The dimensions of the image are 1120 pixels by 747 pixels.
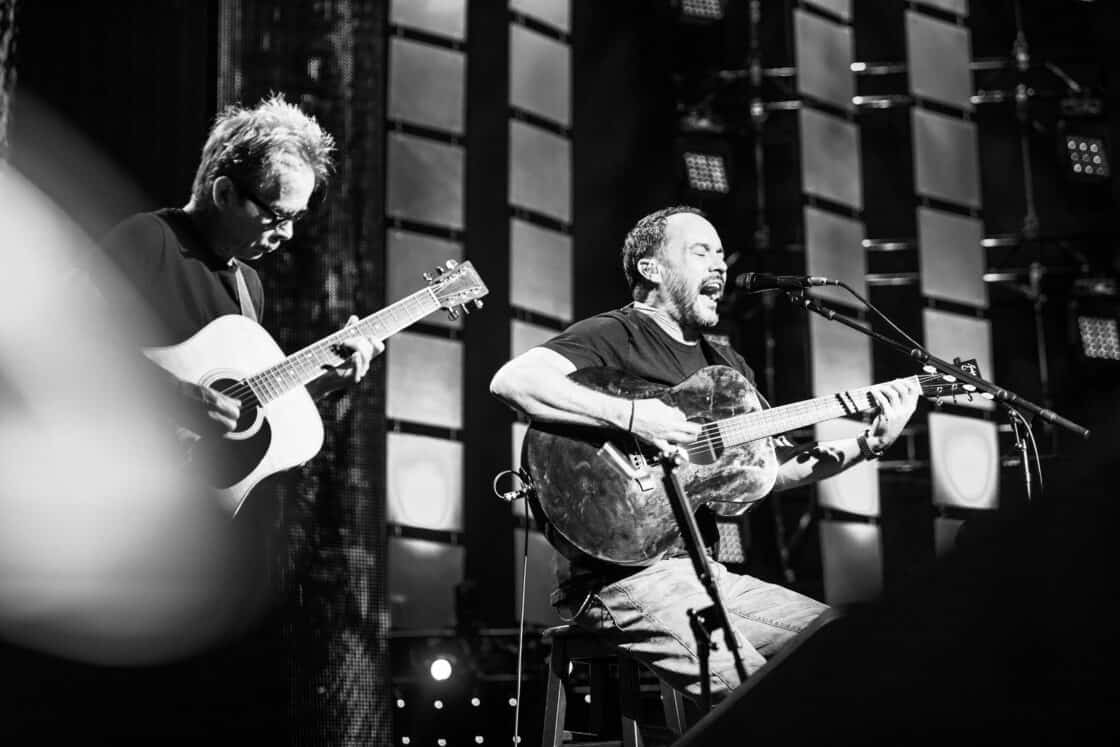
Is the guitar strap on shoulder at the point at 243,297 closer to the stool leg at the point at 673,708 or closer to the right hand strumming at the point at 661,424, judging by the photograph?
the right hand strumming at the point at 661,424

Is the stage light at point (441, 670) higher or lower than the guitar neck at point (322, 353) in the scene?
lower

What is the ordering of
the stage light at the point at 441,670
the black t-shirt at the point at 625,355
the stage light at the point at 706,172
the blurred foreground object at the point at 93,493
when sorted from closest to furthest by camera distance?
1. the blurred foreground object at the point at 93,493
2. the black t-shirt at the point at 625,355
3. the stage light at the point at 441,670
4. the stage light at the point at 706,172

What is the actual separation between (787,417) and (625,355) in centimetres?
54

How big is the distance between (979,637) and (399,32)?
7.68 m

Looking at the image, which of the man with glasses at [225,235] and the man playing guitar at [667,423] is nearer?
the man playing guitar at [667,423]

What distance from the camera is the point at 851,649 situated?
5.61 feet

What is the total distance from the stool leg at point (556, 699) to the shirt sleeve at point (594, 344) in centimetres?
87

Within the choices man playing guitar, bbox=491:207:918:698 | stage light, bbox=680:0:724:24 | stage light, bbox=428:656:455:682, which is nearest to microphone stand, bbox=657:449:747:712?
man playing guitar, bbox=491:207:918:698

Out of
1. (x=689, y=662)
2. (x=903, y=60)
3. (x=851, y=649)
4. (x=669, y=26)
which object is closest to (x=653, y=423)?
(x=689, y=662)

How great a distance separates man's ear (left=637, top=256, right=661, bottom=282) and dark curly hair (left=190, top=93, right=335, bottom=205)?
1.15 meters

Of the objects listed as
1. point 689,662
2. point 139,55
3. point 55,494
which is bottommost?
point 689,662

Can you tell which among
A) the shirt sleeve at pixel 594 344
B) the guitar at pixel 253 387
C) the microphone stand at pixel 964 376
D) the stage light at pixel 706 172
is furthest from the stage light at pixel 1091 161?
the guitar at pixel 253 387

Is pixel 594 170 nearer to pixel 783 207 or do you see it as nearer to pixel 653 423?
pixel 783 207

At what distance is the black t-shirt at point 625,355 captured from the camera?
3.29m
